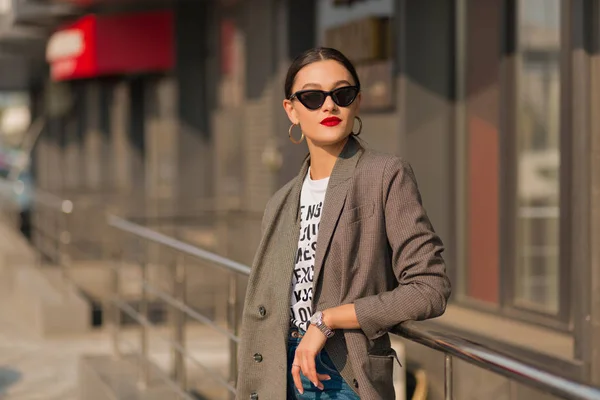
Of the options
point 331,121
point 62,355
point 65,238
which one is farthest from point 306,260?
point 65,238

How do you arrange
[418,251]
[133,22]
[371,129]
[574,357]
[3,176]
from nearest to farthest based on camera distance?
[418,251] < [574,357] < [371,129] < [133,22] < [3,176]

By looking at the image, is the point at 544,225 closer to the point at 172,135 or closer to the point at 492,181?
the point at 492,181

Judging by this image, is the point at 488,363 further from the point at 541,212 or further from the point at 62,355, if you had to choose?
the point at 62,355

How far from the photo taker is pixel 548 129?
320 inches

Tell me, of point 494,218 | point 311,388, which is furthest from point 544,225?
point 311,388

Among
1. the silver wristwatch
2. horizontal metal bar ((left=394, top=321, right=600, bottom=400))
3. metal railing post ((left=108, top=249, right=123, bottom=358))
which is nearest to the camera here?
horizontal metal bar ((left=394, top=321, right=600, bottom=400))

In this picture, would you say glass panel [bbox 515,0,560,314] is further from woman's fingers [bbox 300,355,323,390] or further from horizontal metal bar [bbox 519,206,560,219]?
woman's fingers [bbox 300,355,323,390]

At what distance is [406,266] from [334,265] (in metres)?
0.21

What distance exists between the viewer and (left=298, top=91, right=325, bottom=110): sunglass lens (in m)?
2.79

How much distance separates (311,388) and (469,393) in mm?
3647

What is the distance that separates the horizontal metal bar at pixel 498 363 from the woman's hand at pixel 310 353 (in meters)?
0.25

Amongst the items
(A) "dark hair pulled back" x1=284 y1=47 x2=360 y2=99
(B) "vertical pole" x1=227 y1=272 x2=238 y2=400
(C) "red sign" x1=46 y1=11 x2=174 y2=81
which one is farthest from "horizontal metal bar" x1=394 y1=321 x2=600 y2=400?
(C) "red sign" x1=46 y1=11 x2=174 y2=81

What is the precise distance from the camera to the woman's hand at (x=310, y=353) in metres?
2.73

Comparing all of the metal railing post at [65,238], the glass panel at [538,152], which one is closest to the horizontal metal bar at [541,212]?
the glass panel at [538,152]
